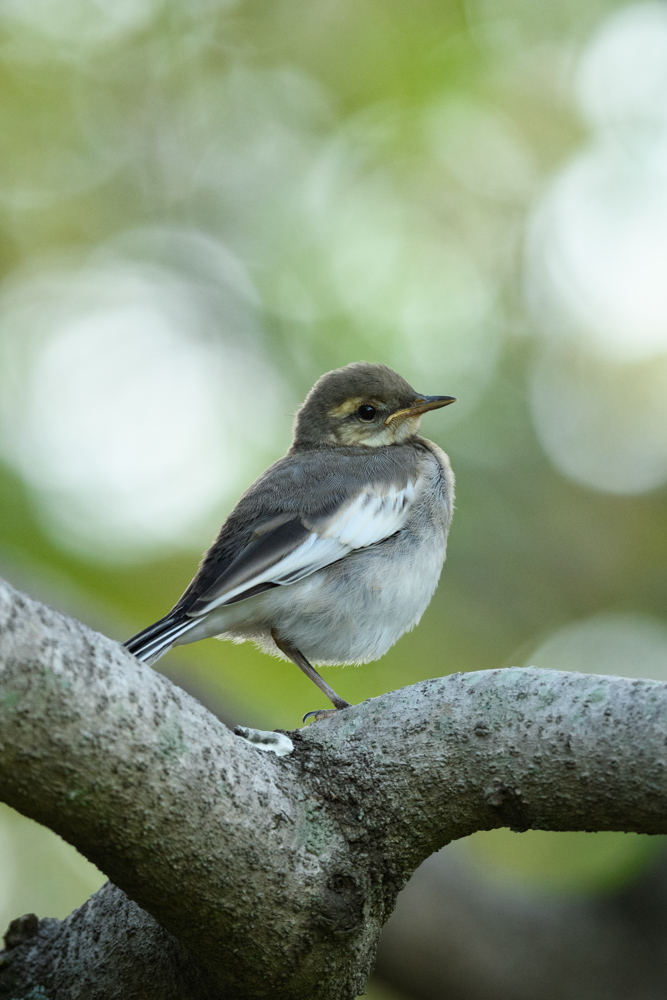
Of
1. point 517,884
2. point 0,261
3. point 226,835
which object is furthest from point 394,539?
point 0,261

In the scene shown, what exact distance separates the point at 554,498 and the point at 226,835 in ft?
27.1

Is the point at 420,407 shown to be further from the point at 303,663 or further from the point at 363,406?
the point at 303,663

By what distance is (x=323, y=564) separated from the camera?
453 cm

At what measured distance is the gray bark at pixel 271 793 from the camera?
2318 millimetres

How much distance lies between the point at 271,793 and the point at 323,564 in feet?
5.80

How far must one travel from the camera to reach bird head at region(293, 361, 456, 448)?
5648 millimetres

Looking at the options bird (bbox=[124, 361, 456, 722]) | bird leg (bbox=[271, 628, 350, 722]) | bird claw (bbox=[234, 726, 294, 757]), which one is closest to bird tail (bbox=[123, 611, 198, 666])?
bird (bbox=[124, 361, 456, 722])

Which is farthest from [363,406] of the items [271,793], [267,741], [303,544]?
[271,793]

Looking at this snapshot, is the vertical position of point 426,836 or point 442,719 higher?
point 442,719

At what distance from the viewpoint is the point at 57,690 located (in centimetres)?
225

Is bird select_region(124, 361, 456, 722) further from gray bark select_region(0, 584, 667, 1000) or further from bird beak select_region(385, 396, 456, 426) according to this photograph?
gray bark select_region(0, 584, 667, 1000)

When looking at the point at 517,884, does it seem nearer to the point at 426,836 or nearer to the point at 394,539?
the point at 394,539

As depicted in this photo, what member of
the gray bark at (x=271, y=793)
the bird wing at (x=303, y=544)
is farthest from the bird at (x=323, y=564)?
the gray bark at (x=271, y=793)

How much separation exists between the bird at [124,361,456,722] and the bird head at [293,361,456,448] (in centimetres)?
27
